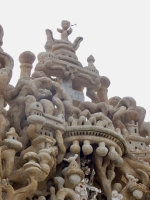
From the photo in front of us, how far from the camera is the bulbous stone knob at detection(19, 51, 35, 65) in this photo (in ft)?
26.9

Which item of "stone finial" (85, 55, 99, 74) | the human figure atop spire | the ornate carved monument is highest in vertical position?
the human figure atop spire

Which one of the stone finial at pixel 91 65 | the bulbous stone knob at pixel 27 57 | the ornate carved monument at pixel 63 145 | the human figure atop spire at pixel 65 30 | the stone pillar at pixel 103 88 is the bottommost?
the ornate carved monument at pixel 63 145

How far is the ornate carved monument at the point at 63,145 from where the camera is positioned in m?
6.02

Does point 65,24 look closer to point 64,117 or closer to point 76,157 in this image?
point 64,117

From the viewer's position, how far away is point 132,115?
8.22 metres

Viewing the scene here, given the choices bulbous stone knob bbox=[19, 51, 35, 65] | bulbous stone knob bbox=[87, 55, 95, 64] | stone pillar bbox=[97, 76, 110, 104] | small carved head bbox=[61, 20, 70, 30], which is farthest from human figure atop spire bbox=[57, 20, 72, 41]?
bulbous stone knob bbox=[19, 51, 35, 65]

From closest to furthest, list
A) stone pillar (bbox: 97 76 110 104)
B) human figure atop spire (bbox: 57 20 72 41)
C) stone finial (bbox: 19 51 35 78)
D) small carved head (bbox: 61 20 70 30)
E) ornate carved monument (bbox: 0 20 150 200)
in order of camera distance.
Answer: ornate carved monument (bbox: 0 20 150 200), stone finial (bbox: 19 51 35 78), stone pillar (bbox: 97 76 110 104), human figure atop spire (bbox: 57 20 72 41), small carved head (bbox: 61 20 70 30)

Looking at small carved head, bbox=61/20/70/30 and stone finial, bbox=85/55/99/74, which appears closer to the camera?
stone finial, bbox=85/55/99/74

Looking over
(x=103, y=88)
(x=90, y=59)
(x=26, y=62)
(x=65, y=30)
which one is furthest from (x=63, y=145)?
(x=65, y=30)

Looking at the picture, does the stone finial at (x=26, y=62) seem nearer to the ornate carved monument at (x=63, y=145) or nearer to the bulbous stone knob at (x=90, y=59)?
the ornate carved monument at (x=63, y=145)

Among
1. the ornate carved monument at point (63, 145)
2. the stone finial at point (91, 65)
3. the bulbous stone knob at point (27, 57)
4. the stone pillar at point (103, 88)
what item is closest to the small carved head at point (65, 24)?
the stone finial at point (91, 65)

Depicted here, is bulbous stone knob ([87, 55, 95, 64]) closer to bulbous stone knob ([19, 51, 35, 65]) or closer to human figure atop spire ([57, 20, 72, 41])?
human figure atop spire ([57, 20, 72, 41])

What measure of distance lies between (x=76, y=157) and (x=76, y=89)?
2598mm

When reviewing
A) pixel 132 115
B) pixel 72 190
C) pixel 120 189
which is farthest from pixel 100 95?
pixel 72 190
